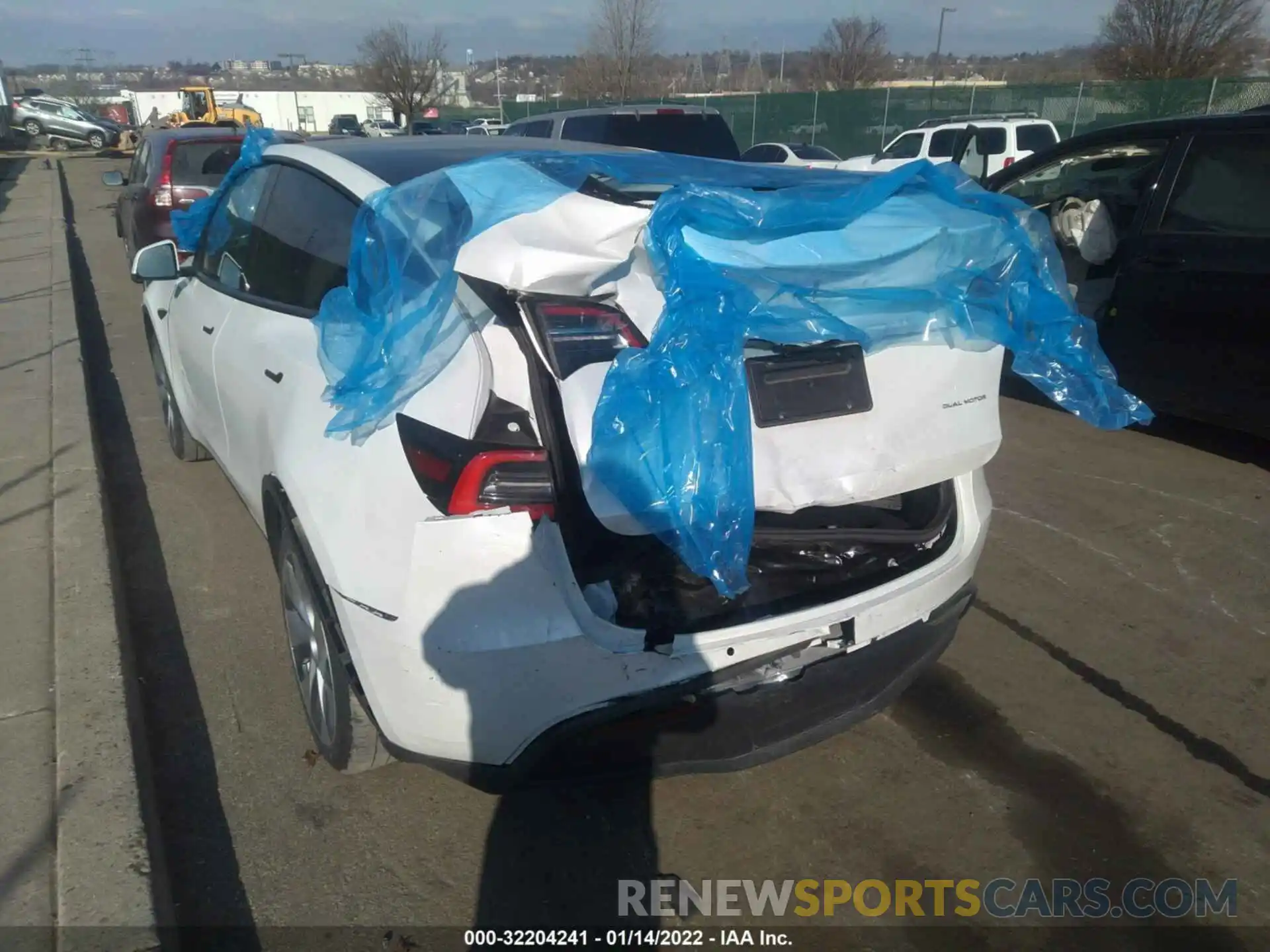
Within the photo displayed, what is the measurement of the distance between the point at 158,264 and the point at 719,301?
3030 mm

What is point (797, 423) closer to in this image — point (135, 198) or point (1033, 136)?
point (135, 198)

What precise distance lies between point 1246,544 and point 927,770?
8.02 feet

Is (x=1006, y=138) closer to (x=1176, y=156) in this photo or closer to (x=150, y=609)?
(x=1176, y=156)

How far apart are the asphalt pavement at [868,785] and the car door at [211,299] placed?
653 millimetres

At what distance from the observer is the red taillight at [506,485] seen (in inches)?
84.4

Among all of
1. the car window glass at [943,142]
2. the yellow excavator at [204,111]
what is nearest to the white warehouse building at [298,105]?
the yellow excavator at [204,111]

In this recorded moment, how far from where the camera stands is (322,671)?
8.95 feet

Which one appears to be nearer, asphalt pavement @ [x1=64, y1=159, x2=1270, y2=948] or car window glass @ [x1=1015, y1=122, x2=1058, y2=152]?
asphalt pavement @ [x1=64, y1=159, x2=1270, y2=948]

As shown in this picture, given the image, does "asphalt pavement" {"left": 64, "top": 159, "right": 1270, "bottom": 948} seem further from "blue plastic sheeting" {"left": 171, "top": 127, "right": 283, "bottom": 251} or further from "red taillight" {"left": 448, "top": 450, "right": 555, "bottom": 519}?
"blue plastic sheeting" {"left": 171, "top": 127, "right": 283, "bottom": 251}

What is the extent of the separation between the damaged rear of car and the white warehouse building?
59915mm

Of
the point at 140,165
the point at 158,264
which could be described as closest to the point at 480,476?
the point at 158,264


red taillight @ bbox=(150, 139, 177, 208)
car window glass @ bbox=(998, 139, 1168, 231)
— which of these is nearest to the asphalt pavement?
car window glass @ bbox=(998, 139, 1168, 231)

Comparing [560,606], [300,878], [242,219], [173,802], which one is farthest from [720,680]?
[242,219]

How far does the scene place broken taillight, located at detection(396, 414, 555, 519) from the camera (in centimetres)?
214
